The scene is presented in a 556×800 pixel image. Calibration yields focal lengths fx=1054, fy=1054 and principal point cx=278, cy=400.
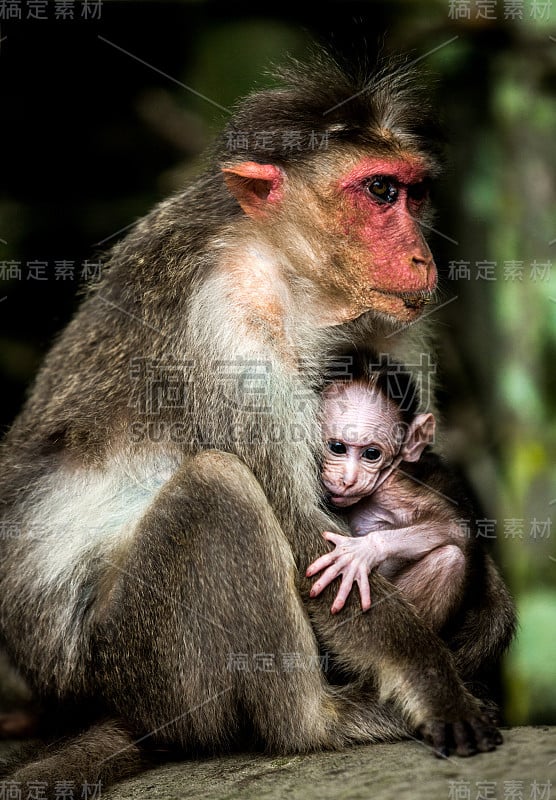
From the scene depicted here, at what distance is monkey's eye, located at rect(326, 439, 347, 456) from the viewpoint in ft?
21.1

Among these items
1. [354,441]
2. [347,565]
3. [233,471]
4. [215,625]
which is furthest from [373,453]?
[215,625]

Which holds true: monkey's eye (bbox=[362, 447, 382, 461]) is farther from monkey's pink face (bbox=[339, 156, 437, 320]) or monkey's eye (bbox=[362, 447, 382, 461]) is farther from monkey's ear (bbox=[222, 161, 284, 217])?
monkey's ear (bbox=[222, 161, 284, 217])

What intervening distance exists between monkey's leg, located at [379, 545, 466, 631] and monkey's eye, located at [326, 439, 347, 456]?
80cm

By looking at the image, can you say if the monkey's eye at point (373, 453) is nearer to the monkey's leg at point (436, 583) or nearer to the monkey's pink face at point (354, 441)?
the monkey's pink face at point (354, 441)

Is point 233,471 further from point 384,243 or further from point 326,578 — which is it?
point 384,243

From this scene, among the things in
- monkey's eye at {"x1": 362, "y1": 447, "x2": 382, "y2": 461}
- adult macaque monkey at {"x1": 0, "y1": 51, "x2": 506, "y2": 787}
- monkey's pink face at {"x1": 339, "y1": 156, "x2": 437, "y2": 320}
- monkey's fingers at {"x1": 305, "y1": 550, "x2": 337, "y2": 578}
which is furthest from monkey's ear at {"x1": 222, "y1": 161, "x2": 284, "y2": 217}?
monkey's fingers at {"x1": 305, "y1": 550, "x2": 337, "y2": 578}

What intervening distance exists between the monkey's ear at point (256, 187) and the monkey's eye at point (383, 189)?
0.55 meters

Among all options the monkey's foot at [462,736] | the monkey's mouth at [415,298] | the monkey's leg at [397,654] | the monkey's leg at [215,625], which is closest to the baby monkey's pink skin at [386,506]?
the monkey's leg at [397,654]

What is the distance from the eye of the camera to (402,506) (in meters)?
6.48

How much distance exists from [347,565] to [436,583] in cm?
63

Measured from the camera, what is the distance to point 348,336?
651cm

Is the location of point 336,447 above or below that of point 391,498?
above

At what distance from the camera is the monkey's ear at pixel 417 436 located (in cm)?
663

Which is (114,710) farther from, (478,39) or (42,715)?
(478,39)
